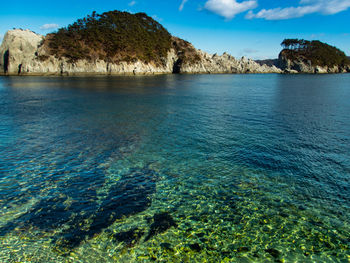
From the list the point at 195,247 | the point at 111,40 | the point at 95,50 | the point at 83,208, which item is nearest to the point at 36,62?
the point at 95,50

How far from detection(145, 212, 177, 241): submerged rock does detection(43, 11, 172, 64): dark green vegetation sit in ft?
429

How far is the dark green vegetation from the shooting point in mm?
121312

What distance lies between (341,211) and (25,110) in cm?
3513

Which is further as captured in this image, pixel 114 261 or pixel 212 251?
pixel 212 251

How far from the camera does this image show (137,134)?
18.6 meters

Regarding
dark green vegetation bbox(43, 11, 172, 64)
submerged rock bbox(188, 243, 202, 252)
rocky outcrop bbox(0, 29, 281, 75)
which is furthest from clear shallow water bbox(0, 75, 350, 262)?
dark green vegetation bbox(43, 11, 172, 64)

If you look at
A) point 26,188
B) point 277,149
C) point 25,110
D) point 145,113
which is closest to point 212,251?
point 26,188

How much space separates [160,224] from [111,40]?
153702 millimetres

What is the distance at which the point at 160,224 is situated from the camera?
25.6 ft

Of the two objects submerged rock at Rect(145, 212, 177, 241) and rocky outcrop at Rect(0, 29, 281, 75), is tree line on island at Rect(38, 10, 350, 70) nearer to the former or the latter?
rocky outcrop at Rect(0, 29, 281, 75)

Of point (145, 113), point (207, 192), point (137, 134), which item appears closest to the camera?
point (207, 192)

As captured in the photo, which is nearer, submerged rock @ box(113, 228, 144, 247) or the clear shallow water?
the clear shallow water

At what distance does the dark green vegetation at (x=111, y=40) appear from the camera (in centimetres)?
12131

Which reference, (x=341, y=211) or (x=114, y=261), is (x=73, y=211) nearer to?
(x=114, y=261)
